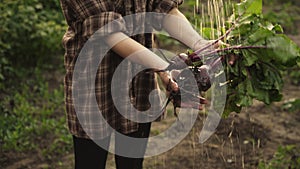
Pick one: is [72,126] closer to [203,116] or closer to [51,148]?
[51,148]

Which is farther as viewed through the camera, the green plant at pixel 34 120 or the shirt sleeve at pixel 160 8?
the green plant at pixel 34 120

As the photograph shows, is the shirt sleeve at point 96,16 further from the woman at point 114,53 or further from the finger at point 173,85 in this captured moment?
the finger at point 173,85

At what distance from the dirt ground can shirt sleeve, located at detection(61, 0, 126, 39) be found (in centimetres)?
125

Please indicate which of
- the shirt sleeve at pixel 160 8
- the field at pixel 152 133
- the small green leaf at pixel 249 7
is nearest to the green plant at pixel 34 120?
the field at pixel 152 133

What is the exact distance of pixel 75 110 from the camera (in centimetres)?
180

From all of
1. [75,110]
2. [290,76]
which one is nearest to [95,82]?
[75,110]

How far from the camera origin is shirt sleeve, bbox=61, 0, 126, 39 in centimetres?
167

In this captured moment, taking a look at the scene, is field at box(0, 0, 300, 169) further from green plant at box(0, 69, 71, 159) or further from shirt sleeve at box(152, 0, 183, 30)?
shirt sleeve at box(152, 0, 183, 30)

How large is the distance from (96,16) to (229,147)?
173cm

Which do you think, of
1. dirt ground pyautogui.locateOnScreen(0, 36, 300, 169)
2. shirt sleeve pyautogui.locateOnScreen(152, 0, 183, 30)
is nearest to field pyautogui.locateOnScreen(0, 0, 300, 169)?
dirt ground pyautogui.locateOnScreen(0, 36, 300, 169)

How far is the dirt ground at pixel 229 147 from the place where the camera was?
295 centimetres

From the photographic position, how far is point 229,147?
3.14 meters

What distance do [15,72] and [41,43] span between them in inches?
12.8

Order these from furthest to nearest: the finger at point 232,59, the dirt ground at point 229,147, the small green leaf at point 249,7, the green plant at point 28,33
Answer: the green plant at point 28,33, the dirt ground at point 229,147, the small green leaf at point 249,7, the finger at point 232,59
